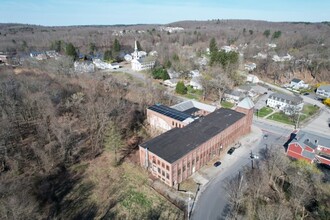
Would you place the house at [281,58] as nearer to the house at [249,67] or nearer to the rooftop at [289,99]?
the house at [249,67]

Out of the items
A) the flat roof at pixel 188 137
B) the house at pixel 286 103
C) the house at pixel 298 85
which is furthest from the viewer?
the house at pixel 298 85

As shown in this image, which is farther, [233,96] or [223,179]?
[233,96]

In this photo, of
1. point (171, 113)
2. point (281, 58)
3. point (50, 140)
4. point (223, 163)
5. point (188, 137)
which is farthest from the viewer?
point (281, 58)

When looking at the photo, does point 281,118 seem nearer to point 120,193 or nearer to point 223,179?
point 223,179

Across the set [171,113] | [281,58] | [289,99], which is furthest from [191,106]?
[281,58]

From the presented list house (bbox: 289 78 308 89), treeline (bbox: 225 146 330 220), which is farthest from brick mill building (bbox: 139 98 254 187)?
house (bbox: 289 78 308 89)

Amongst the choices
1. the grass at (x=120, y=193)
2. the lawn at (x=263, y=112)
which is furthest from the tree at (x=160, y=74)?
the grass at (x=120, y=193)

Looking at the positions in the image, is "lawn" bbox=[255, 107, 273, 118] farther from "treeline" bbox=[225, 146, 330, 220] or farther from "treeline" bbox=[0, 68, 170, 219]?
"treeline" bbox=[0, 68, 170, 219]
